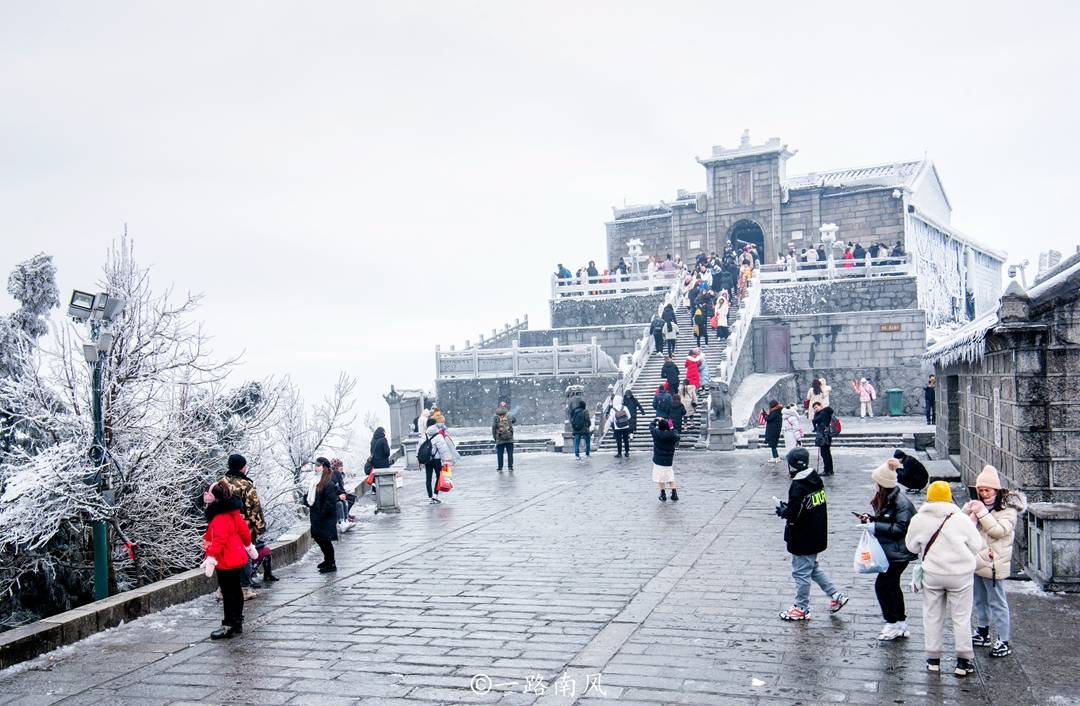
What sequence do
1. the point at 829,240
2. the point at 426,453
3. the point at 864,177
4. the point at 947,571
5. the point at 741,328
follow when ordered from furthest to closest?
the point at 864,177 → the point at 829,240 → the point at 741,328 → the point at 426,453 → the point at 947,571

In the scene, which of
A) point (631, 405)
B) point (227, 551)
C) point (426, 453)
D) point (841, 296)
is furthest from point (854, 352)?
point (227, 551)

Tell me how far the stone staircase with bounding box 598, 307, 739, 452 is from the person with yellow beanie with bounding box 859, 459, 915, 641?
50.7ft

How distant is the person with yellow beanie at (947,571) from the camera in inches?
238

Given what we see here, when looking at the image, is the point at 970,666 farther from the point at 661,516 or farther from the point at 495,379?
the point at 495,379

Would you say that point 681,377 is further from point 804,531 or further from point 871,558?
point 871,558

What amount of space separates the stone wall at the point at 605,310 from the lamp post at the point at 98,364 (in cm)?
2647

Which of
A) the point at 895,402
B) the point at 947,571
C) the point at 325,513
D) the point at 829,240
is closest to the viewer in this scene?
the point at 947,571

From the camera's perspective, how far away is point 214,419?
12.7 m

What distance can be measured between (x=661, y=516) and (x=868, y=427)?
13.3 m

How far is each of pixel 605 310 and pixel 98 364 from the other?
27.5 m

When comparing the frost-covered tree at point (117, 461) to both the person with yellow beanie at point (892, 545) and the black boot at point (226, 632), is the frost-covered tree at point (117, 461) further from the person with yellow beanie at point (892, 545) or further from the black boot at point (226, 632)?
the person with yellow beanie at point (892, 545)

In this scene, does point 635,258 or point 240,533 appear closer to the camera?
point 240,533

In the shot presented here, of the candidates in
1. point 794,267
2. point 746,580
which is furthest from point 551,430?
point 746,580

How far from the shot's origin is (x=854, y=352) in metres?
29.6
